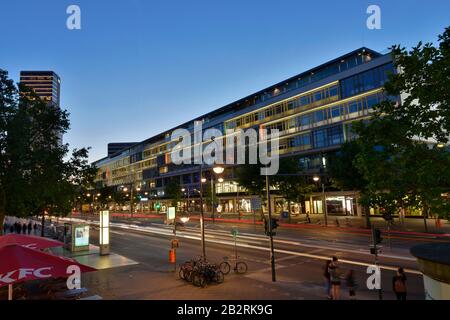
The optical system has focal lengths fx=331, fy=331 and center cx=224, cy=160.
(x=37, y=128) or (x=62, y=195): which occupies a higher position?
(x=37, y=128)

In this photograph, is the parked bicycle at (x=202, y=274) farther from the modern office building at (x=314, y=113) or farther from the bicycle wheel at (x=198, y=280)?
the modern office building at (x=314, y=113)

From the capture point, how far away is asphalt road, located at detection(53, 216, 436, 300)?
14.0 metres

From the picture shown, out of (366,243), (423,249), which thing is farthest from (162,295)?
(366,243)

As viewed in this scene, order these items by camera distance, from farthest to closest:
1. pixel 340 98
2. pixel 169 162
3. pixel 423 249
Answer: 1. pixel 169 162
2. pixel 340 98
3. pixel 423 249

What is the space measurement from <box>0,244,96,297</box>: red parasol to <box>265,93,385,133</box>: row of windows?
47554 millimetres

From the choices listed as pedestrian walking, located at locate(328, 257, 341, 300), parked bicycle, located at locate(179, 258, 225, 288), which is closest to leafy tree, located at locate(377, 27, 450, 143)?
pedestrian walking, located at locate(328, 257, 341, 300)

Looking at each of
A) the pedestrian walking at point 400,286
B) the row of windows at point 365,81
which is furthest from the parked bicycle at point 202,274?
the row of windows at point 365,81

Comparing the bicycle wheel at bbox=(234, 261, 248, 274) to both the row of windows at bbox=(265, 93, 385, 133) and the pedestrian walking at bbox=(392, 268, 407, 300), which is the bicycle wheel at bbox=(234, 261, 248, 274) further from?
the row of windows at bbox=(265, 93, 385, 133)

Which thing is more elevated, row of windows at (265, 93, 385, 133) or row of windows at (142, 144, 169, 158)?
Result: row of windows at (142, 144, 169, 158)

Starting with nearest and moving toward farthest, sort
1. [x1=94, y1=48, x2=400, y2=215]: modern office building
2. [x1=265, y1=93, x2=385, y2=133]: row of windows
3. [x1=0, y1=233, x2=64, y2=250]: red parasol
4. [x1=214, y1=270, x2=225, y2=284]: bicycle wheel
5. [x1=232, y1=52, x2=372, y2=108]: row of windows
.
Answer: [x1=0, y1=233, x2=64, y2=250]: red parasol → [x1=214, y1=270, x2=225, y2=284]: bicycle wheel → [x1=265, y1=93, x2=385, y2=133]: row of windows → [x1=94, y1=48, x2=400, y2=215]: modern office building → [x1=232, y1=52, x2=372, y2=108]: row of windows

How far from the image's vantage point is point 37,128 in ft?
65.8
